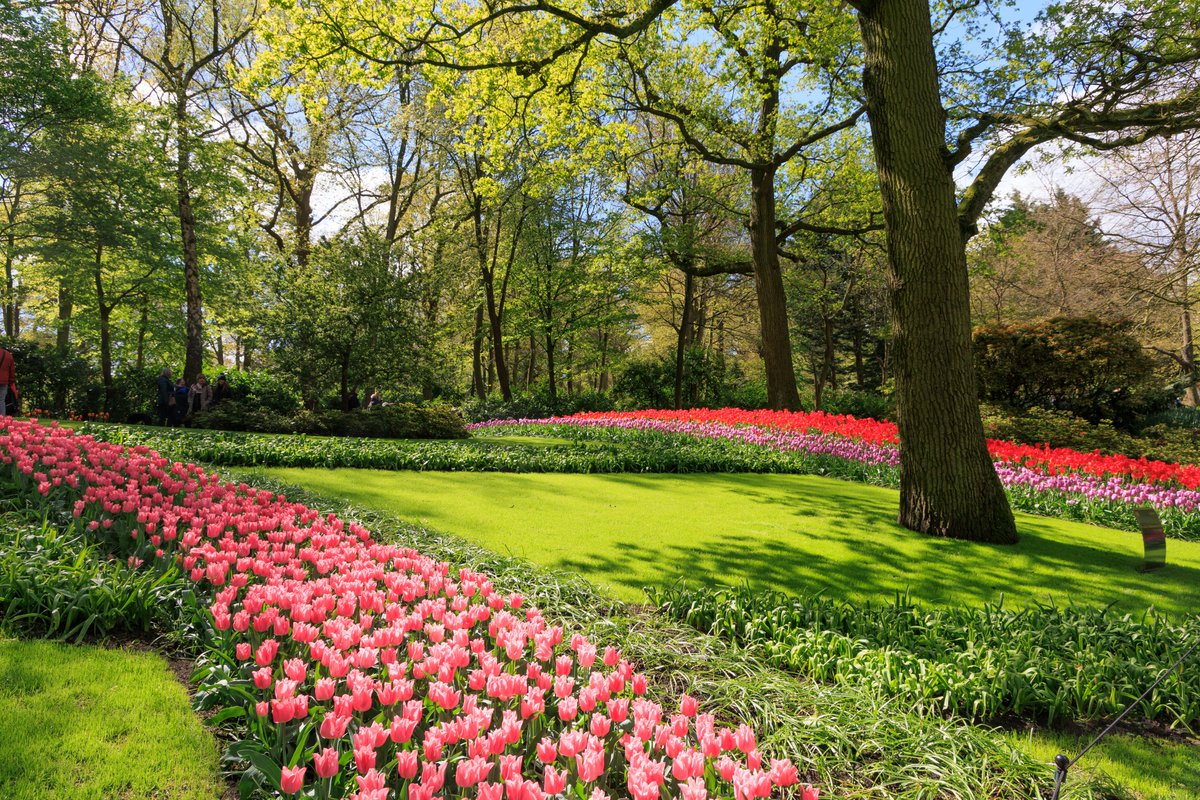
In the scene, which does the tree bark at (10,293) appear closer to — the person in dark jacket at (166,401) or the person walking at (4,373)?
the person in dark jacket at (166,401)

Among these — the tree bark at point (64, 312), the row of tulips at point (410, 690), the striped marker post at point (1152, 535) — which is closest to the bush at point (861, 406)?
the striped marker post at point (1152, 535)

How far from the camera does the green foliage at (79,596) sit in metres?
3.17

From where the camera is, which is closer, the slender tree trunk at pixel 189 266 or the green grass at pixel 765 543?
the green grass at pixel 765 543

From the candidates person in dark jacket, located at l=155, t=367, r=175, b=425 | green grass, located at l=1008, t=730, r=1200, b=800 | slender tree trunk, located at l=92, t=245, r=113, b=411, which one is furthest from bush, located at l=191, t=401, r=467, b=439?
green grass, located at l=1008, t=730, r=1200, b=800

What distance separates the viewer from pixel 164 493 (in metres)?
5.18

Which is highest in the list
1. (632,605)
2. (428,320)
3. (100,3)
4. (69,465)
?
(100,3)

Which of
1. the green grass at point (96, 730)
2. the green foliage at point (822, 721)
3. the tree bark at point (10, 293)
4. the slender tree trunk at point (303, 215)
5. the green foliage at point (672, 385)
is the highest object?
the slender tree trunk at point (303, 215)

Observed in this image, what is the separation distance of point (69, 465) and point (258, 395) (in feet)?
43.7

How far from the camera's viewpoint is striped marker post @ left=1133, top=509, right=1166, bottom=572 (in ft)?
16.7

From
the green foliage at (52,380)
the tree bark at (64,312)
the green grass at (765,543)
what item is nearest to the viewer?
the green grass at (765,543)

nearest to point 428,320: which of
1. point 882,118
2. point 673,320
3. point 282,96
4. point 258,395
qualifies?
point 258,395

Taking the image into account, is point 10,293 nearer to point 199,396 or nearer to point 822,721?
point 199,396

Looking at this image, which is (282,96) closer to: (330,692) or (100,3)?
(330,692)

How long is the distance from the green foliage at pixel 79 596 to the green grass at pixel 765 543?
2581 mm
